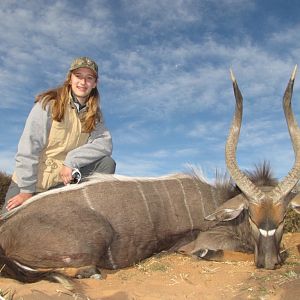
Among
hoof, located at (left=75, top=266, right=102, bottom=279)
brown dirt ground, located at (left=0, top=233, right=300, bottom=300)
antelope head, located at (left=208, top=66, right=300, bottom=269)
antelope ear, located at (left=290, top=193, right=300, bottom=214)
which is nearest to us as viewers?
brown dirt ground, located at (left=0, top=233, right=300, bottom=300)

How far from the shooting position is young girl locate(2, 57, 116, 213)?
13.2ft

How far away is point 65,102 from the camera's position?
4.22 m

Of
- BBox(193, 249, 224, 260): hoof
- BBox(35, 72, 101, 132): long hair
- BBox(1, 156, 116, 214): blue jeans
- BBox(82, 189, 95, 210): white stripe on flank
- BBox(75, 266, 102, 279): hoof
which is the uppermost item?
BBox(35, 72, 101, 132): long hair

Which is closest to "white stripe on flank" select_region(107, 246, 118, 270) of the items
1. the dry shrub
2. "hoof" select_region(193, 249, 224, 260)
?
"hoof" select_region(193, 249, 224, 260)

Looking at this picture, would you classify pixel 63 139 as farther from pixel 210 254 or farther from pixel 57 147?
pixel 210 254

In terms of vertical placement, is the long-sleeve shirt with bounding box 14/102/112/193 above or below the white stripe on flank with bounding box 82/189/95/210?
above

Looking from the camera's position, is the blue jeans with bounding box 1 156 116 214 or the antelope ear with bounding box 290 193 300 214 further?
the blue jeans with bounding box 1 156 116 214

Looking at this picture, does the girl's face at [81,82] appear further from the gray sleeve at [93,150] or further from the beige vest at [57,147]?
the gray sleeve at [93,150]

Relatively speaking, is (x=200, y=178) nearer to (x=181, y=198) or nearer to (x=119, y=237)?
(x=181, y=198)

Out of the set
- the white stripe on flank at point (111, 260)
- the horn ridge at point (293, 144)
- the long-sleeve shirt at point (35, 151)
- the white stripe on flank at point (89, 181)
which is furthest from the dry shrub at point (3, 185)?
the horn ridge at point (293, 144)

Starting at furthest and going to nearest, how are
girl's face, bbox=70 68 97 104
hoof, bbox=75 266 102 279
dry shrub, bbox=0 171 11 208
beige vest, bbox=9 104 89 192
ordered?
dry shrub, bbox=0 171 11 208 → girl's face, bbox=70 68 97 104 → beige vest, bbox=9 104 89 192 → hoof, bbox=75 266 102 279

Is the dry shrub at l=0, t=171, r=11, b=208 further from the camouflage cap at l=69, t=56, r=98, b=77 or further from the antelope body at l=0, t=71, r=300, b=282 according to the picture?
the antelope body at l=0, t=71, r=300, b=282

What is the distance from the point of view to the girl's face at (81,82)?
432cm

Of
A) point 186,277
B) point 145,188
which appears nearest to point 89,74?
point 145,188
